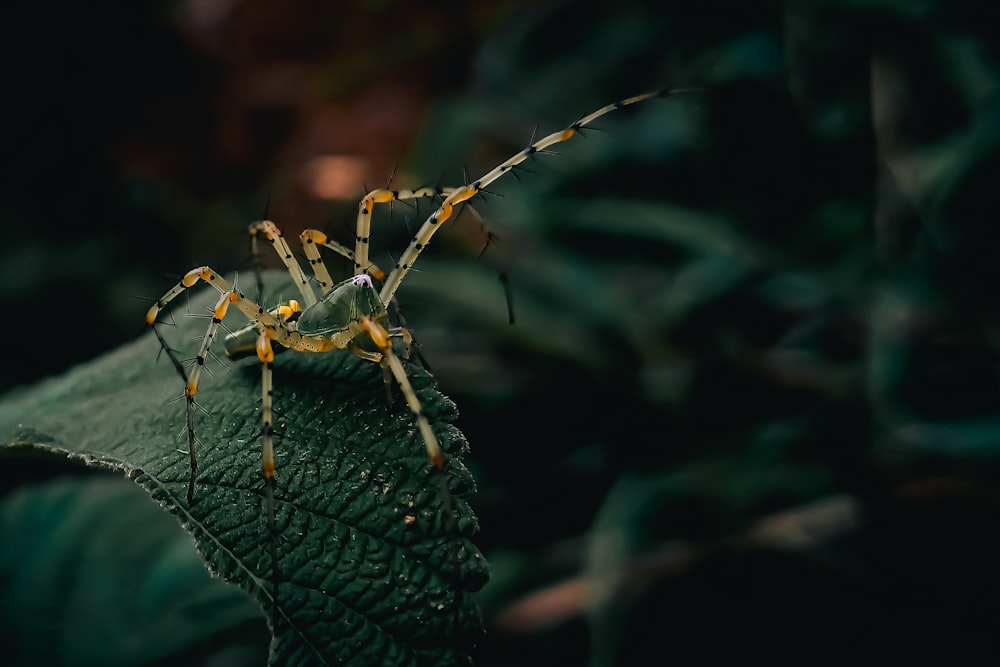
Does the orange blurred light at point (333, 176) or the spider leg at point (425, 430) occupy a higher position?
the orange blurred light at point (333, 176)

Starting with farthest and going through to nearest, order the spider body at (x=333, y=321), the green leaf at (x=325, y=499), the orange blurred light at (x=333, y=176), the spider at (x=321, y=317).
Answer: the orange blurred light at (x=333, y=176) < the spider body at (x=333, y=321) < the spider at (x=321, y=317) < the green leaf at (x=325, y=499)

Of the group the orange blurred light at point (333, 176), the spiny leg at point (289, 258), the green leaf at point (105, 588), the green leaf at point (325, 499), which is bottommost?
the green leaf at point (325, 499)

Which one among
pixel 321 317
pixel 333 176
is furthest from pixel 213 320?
pixel 333 176

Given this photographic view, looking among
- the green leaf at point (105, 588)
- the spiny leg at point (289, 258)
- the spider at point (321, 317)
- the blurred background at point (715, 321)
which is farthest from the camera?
the blurred background at point (715, 321)

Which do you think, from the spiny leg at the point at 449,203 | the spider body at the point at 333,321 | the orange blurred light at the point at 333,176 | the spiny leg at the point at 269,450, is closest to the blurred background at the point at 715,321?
the spiny leg at the point at 449,203

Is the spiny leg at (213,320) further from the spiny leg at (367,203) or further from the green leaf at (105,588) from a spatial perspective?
Answer: the green leaf at (105,588)

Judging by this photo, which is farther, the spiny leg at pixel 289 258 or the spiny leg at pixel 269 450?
the spiny leg at pixel 289 258

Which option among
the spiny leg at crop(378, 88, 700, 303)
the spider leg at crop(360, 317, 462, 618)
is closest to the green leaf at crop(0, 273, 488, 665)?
the spider leg at crop(360, 317, 462, 618)
